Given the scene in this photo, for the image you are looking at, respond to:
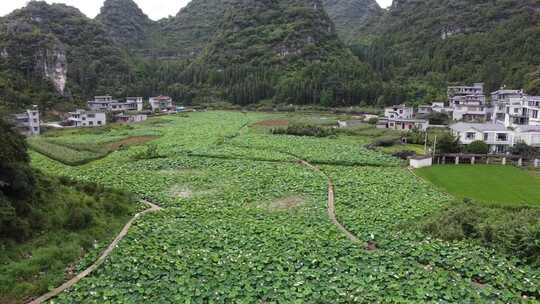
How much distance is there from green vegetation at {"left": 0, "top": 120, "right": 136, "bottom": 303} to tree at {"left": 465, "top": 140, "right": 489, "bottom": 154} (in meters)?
28.4

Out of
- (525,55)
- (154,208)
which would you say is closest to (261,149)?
(154,208)

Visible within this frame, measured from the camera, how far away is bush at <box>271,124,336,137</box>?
48781 millimetres

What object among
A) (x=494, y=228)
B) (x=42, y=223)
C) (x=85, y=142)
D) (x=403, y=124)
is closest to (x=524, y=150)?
(x=403, y=124)

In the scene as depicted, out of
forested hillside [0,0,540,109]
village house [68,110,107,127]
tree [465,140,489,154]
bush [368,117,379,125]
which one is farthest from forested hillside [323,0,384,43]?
tree [465,140,489,154]

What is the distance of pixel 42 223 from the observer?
18.2 metres

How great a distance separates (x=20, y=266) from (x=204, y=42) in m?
135

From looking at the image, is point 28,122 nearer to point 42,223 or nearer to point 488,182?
point 42,223

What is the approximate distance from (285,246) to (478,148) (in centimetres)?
2550

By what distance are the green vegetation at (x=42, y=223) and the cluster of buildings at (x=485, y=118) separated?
31863 mm

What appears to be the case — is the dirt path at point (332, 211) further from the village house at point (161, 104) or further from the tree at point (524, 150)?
the village house at point (161, 104)

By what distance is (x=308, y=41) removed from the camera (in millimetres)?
106688

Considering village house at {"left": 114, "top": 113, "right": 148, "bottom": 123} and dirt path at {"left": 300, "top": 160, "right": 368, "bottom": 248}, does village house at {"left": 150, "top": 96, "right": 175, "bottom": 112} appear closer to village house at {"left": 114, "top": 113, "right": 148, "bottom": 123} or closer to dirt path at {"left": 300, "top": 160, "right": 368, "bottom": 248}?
village house at {"left": 114, "top": 113, "right": 148, "bottom": 123}

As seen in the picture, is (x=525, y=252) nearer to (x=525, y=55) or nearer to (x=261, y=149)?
(x=261, y=149)

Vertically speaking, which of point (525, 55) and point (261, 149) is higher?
point (525, 55)
